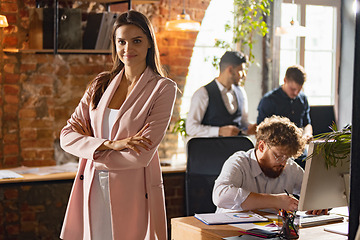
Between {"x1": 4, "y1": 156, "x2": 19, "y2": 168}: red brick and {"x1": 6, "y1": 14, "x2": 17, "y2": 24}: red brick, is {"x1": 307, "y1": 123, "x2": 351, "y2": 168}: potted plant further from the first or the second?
{"x1": 6, "y1": 14, "x2": 17, "y2": 24}: red brick

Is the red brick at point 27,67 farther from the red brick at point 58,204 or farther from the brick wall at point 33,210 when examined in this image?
the red brick at point 58,204

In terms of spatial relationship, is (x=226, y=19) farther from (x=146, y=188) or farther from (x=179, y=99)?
(x=146, y=188)

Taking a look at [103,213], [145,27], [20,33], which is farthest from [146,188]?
[20,33]

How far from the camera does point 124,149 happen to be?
1931 millimetres

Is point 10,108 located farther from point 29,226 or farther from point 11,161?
point 29,226

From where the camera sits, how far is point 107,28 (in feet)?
11.7

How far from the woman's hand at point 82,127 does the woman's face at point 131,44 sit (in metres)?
0.34

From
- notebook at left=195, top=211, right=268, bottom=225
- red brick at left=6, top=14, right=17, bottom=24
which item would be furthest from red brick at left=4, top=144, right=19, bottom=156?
notebook at left=195, top=211, right=268, bottom=225

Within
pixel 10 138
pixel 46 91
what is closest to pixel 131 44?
pixel 46 91

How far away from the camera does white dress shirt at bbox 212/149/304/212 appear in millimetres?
2209

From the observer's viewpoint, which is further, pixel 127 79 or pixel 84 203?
pixel 127 79

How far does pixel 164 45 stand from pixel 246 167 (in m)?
2.04

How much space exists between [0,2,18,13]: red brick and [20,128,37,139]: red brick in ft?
3.14

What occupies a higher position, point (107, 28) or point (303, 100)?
point (107, 28)
